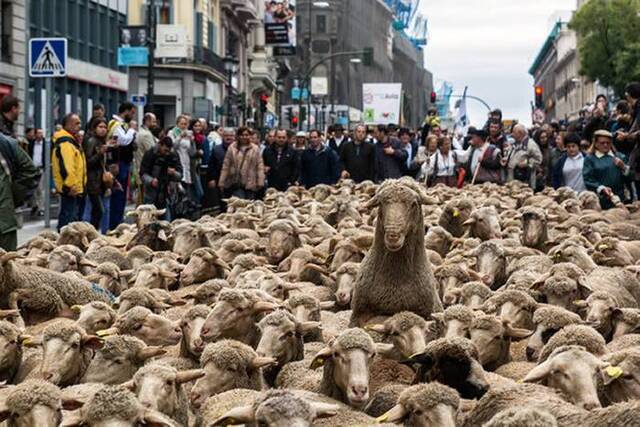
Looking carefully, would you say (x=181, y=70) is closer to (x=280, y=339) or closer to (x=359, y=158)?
(x=359, y=158)

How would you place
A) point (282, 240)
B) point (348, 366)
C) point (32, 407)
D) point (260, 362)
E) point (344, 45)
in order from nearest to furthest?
point (32, 407) < point (348, 366) < point (260, 362) < point (282, 240) < point (344, 45)

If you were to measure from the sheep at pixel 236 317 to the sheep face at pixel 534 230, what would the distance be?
5327 mm

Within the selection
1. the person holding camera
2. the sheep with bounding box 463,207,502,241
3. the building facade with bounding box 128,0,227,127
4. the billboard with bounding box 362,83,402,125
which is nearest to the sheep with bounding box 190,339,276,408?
the sheep with bounding box 463,207,502,241

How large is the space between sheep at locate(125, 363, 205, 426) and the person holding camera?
13.9m

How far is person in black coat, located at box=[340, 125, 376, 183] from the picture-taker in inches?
990

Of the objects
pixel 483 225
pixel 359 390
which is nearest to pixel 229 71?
pixel 483 225

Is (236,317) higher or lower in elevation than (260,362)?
higher

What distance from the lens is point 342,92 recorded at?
4599 inches

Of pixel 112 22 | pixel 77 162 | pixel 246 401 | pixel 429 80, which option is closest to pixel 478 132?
pixel 77 162

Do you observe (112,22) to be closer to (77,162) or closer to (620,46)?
(77,162)

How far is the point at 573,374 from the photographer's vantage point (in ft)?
22.4

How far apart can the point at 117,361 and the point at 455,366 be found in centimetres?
202

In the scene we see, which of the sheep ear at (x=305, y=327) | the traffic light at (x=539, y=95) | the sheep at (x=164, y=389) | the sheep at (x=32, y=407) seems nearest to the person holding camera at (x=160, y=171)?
the sheep ear at (x=305, y=327)

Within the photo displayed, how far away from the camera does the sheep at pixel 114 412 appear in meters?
6.15
